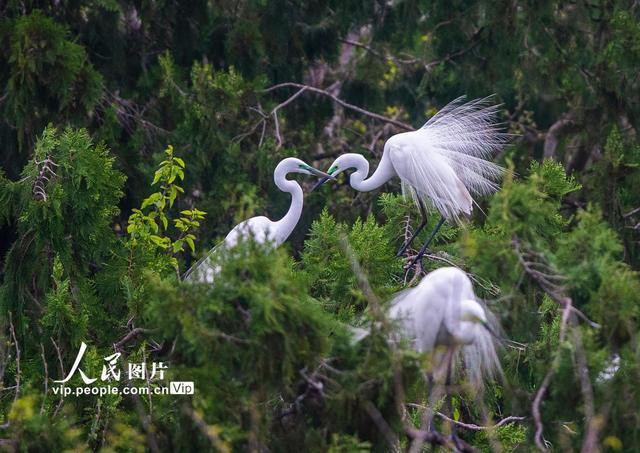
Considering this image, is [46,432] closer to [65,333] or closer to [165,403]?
[165,403]

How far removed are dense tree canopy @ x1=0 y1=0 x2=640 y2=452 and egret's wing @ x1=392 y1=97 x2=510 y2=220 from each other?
19 centimetres

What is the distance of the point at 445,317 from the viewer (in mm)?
4672

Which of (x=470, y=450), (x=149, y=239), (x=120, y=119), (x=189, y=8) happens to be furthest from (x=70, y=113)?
(x=470, y=450)

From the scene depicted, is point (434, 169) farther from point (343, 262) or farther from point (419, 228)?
point (343, 262)

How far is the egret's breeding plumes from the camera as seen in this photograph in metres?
4.61

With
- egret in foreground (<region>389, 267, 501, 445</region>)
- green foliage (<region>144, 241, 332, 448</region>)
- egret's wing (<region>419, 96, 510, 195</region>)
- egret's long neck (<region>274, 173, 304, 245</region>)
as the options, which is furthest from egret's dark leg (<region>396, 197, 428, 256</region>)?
green foliage (<region>144, 241, 332, 448</region>)

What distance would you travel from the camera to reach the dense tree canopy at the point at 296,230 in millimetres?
3930

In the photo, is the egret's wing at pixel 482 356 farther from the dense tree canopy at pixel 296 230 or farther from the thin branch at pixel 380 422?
the thin branch at pixel 380 422

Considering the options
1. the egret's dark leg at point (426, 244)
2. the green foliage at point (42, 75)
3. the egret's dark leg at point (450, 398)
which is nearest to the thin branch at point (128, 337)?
the egret's dark leg at point (450, 398)

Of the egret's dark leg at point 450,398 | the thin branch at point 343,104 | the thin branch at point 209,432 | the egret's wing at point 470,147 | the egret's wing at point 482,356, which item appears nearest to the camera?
the thin branch at point 209,432

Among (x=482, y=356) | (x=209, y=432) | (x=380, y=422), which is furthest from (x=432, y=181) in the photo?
(x=209, y=432)

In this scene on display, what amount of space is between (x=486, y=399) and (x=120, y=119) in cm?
384

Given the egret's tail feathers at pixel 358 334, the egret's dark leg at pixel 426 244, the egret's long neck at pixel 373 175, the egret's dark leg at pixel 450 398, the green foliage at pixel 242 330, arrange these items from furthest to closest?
the egret's long neck at pixel 373 175 → the egret's dark leg at pixel 426 244 → the egret's dark leg at pixel 450 398 → the egret's tail feathers at pixel 358 334 → the green foliage at pixel 242 330

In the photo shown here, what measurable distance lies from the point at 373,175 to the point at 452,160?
510 mm
